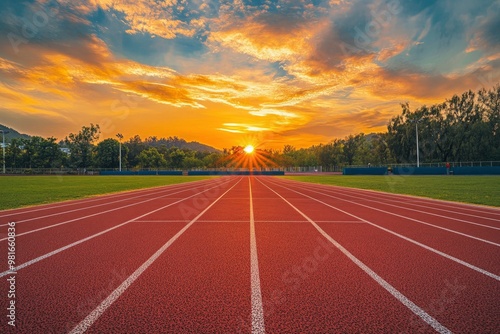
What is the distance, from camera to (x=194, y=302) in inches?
125

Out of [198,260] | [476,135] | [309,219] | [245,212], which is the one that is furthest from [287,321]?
[476,135]

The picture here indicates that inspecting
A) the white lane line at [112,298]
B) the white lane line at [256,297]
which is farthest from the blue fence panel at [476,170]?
the white lane line at [112,298]

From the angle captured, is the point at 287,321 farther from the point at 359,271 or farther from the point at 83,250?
the point at 83,250

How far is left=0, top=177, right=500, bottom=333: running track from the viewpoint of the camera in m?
2.81

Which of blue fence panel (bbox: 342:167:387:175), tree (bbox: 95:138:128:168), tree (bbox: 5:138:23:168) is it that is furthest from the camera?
tree (bbox: 95:138:128:168)

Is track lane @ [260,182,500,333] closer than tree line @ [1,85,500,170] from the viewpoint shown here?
Yes

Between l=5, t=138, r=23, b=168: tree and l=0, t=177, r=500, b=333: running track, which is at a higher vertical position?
l=5, t=138, r=23, b=168: tree

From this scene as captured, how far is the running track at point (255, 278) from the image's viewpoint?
9.21ft

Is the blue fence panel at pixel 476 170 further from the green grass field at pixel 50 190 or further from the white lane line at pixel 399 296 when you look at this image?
the white lane line at pixel 399 296

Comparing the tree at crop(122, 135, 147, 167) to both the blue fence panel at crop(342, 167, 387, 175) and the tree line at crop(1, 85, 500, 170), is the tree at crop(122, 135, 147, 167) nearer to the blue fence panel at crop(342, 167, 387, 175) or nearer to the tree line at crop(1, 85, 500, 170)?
the tree line at crop(1, 85, 500, 170)

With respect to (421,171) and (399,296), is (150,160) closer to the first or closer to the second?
(421,171)

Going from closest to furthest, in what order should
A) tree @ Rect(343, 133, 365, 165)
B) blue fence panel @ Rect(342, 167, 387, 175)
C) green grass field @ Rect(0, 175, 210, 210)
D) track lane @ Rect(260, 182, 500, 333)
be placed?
track lane @ Rect(260, 182, 500, 333) → green grass field @ Rect(0, 175, 210, 210) → blue fence panel @ Rect(342, 167, 387, 175) → tree @ Rect(343, 133, 365, 165)

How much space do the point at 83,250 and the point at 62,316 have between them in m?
2.63

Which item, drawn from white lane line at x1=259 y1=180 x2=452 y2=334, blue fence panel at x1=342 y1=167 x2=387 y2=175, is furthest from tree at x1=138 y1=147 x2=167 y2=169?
white lane line at x1=259 y1=180 x2=452 y2=334
